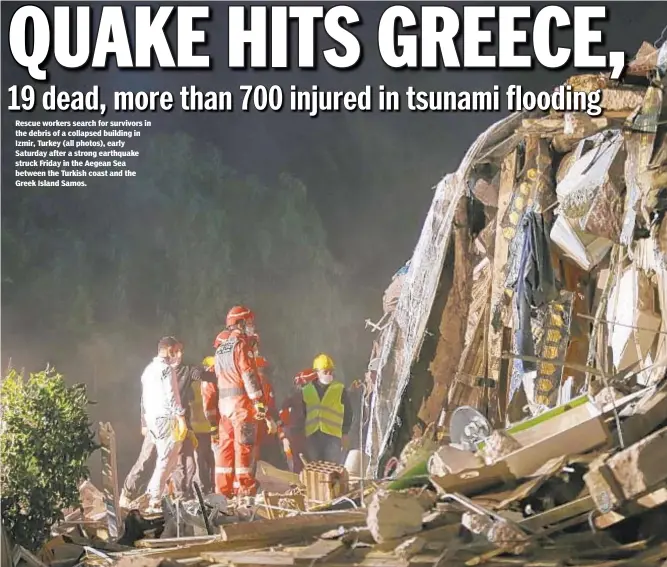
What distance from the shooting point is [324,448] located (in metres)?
3.39

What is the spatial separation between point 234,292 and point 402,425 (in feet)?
2.83

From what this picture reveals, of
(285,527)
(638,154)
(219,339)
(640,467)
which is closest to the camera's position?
(640,467)

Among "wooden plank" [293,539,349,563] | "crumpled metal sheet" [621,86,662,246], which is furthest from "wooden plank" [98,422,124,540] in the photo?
"crumpled metal sheet" [621,86,662,246]

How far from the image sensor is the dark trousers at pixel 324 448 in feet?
11.1

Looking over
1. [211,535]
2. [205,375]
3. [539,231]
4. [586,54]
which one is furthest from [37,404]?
[586,54]

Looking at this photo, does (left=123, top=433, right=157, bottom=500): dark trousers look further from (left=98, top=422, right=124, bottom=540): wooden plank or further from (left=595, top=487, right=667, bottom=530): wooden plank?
(left=595, top=487, right=667, bottom=530): wooden plank

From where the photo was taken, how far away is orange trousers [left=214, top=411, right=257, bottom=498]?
3.38 m

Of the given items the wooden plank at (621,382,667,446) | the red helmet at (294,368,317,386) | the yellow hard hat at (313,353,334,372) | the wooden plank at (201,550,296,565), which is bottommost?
the wooden plank at (201,550,296,565)

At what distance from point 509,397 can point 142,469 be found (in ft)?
4.86

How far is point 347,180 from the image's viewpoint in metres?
3.47

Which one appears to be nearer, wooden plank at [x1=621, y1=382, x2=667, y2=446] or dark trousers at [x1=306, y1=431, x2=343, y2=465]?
wooden plank at [x1=621, y1=382, x2=667, y2=446]

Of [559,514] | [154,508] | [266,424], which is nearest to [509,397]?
[559,514]

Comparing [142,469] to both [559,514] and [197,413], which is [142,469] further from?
[559,514]

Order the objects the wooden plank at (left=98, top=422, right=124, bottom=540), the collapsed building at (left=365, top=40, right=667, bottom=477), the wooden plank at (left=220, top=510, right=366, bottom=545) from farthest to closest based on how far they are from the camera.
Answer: the wooden plank at (left=98, top=422, right=124, bottom=540)
the collapsed building at (left=365, top=40, right=667, bottom=477)
the wooden plank at (left=220, top=510, right=366, bottom=545)
